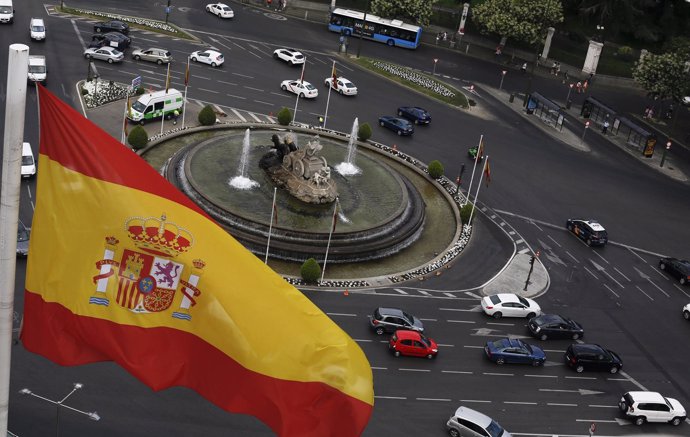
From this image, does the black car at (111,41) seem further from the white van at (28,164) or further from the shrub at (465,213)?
the shrub at (465,213)

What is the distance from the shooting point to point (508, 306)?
192 ft

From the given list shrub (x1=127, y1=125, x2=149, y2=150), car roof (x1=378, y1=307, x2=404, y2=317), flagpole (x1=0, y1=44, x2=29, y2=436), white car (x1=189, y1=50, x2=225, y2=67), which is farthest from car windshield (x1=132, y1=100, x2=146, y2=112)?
flagpole (x1=0, y1=44, x2=29, y2=436)

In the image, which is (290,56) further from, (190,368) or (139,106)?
(190,368)

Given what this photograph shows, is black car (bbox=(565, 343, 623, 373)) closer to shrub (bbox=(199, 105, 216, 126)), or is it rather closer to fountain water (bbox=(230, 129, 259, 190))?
fountain water (bbox=(230, 129, 259, 190))

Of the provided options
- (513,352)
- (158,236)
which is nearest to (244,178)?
(513,352)

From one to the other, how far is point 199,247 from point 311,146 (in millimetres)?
45647

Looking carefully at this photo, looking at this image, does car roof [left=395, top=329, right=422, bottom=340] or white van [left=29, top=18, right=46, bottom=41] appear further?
white van [left=29, top=18, right=46, bottom=41]

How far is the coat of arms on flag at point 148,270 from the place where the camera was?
2059 centimetres

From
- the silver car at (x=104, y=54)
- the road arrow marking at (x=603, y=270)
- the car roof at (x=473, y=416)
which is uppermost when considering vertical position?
the silver car at (x=104, y=54)

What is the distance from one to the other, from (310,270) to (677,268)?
98.5 ft

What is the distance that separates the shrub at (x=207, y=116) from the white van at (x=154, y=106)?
9.15 ft

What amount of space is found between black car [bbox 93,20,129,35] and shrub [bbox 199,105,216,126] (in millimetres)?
23073

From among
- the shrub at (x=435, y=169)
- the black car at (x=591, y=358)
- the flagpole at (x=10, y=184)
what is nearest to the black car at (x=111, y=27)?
the shrub at (x=435, y=169)

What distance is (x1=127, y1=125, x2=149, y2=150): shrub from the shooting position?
234 feet
